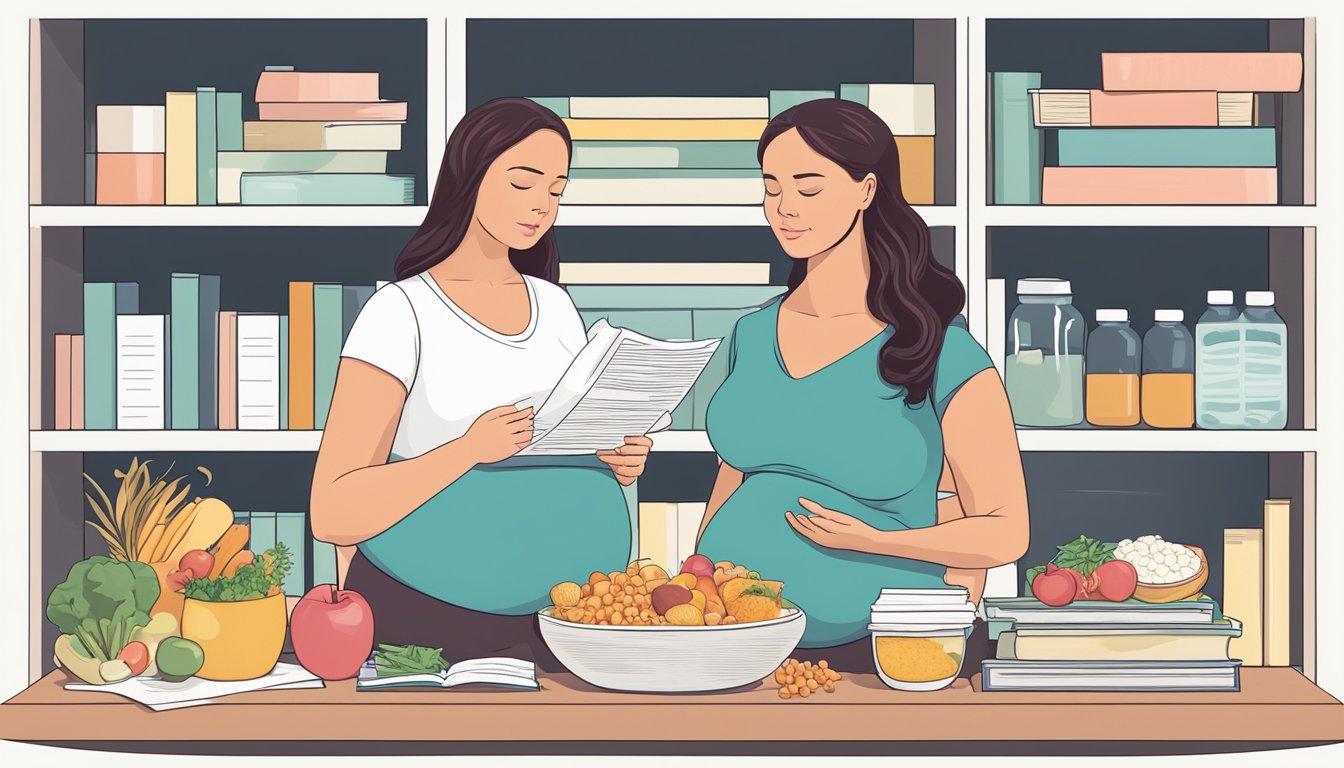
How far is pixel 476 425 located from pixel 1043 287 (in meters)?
1.28

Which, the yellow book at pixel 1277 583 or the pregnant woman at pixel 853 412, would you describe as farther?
the yellow book at pixel 1277 583

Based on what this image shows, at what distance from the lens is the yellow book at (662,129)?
3.21 meters

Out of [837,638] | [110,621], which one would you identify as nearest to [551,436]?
[837,638]

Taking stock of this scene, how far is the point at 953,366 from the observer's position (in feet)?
8.66

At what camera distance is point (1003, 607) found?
2576mm

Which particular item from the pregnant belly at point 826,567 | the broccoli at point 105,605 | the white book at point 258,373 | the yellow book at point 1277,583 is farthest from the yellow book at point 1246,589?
the broccoli at point 105,605

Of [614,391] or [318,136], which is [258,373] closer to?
[318,136]

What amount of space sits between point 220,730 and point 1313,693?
1.78 metres

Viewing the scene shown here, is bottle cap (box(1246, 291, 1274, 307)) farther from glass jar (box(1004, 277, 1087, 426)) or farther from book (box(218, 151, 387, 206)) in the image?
book (box(218, 151, 387, 206))

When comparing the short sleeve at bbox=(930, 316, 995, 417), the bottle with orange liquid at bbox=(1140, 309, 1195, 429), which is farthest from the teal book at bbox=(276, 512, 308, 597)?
the bottle with orange liquid at bbox=(1140, 309, 1195, 429)

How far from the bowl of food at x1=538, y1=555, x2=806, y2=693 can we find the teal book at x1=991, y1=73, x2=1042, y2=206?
3.95ft

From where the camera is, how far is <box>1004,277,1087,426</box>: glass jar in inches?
125

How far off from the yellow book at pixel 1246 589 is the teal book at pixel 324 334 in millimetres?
1976

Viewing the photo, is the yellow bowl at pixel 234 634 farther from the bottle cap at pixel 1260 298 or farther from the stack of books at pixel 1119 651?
the bottle cap at pixel 1260 298
